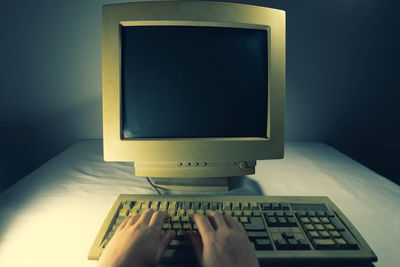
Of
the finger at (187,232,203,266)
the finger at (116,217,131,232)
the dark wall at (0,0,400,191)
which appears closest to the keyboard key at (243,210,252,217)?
the finger at (187,232,203,266)

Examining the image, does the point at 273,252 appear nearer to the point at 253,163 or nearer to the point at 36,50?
the point at 253,163

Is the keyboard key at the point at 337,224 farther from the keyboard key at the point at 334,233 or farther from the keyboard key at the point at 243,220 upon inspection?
the keyboard key at the point at 243,220

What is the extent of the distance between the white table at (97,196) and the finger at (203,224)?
19cm

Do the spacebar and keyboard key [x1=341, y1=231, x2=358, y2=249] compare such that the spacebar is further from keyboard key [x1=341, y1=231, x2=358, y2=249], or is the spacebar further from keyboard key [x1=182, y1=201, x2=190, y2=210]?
keyboard key [x1=341, y1=231, x2=358, y2=249]

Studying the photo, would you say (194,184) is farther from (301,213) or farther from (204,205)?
(301,213)

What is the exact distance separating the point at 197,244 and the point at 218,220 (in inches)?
2.5

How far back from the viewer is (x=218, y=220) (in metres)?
0.48

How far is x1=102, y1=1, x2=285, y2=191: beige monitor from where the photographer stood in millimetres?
596

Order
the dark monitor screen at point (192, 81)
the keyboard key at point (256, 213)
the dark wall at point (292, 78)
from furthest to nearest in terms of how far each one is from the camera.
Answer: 1. the dark wall at point (292, 78)
2. the dark monitor screen at point (192, 81)
3. the keyboard key at point (256, 213)

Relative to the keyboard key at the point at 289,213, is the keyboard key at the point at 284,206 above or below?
above

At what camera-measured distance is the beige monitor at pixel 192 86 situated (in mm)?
596

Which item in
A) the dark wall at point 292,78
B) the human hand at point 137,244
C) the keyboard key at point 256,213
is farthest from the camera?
the dark wall at point 292,78

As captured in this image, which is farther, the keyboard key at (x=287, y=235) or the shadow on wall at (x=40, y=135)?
the shadow on wall at (x=40, y=135)

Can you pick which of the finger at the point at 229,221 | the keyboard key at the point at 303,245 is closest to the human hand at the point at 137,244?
the finger at the point at 229,221
